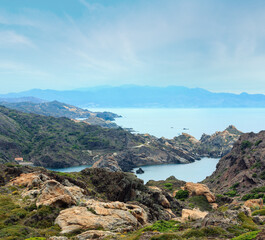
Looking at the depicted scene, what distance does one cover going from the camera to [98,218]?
16.7 meters

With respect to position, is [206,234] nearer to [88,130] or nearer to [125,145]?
[125,145]

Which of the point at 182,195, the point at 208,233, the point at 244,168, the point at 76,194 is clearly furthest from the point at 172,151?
the point at 208,233

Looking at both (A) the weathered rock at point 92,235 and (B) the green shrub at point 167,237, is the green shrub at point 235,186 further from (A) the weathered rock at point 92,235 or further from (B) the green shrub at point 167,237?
(A) the weathered rock at point 92,235

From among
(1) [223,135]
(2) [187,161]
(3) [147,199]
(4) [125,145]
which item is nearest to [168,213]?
(3) [147,199]

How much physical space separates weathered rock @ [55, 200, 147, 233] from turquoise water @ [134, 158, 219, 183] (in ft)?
273

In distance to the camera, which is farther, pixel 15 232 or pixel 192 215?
pixel 192 215

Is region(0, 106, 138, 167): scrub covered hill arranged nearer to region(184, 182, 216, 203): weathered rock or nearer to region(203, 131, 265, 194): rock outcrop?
region(203, 131, 265, 194): rock outcrop

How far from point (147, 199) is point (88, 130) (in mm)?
151312

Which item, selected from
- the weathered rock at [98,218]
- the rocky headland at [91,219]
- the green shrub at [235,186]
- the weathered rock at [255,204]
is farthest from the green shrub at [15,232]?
the green shrub at [235,186]

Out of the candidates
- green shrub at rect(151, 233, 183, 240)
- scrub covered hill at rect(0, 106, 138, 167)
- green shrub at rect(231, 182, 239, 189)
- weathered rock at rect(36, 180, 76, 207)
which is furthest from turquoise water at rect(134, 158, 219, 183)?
green shrub at rect(151, 233, 183, 240)

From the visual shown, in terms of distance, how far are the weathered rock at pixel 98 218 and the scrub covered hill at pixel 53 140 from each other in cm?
10757

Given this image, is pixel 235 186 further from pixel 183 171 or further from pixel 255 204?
pixel 183 171

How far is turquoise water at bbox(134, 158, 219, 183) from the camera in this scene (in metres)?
104

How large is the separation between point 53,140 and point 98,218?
139514 mm
